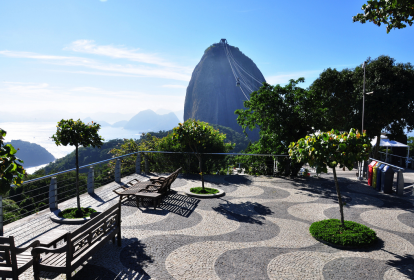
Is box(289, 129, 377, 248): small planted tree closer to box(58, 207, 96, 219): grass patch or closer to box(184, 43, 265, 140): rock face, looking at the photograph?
box(58, 207, 96, 219): grass patch

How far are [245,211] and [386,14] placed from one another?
606 cm

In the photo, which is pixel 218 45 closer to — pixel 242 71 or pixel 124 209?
pixel 242 71

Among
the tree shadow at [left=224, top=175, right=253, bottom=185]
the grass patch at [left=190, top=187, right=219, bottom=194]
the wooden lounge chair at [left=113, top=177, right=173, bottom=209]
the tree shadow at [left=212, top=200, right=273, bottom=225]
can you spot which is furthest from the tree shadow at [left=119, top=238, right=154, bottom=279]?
the tree shadow at [left=224, top=175, right=253, bottom=185]

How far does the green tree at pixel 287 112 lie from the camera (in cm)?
1248

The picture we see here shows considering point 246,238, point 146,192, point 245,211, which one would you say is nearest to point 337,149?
point 246,238

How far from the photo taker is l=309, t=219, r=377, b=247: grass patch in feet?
18.0

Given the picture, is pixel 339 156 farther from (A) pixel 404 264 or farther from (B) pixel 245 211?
(B) pixel 245 211

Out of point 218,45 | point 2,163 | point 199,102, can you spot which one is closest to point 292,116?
point 2,163

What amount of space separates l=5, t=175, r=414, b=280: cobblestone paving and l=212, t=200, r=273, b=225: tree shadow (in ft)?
0.09

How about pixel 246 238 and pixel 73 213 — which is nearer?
pixel 246 238

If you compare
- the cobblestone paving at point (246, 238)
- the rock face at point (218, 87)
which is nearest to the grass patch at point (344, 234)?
the cobblestone paving at point (246, 238)

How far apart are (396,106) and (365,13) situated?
1825cm

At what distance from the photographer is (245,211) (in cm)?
780

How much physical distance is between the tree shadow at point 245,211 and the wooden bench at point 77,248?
3201 millimetres
